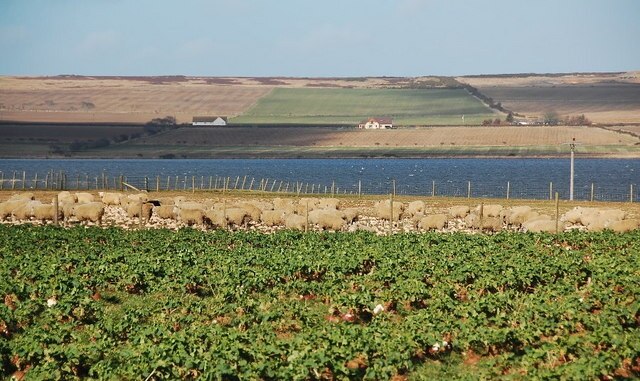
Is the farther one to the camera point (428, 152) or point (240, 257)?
point (428, 152)

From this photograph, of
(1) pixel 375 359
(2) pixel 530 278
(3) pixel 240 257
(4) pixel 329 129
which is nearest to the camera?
(1) pixel 375 359

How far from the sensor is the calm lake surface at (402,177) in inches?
3221

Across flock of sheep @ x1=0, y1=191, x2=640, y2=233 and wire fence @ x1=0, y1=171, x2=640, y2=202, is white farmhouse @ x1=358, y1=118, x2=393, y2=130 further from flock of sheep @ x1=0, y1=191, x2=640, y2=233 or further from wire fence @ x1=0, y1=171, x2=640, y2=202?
flock of sheep @ x1=0, y1=191, x2=640, y2=233

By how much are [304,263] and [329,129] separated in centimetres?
16147

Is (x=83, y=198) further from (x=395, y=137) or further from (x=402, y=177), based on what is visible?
(x=395, y=137)

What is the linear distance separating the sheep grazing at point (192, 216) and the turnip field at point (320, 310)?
1049 centimetres

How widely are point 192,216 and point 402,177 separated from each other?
67295 millimetres

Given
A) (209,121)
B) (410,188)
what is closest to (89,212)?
(410,188)

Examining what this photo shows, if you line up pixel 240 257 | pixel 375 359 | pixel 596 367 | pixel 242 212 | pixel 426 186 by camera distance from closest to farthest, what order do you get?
pixel 596 367, pixel 375 359, pixel 240 257, pixel 242 212, pixel 426 186

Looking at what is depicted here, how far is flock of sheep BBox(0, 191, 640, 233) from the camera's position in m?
41.5

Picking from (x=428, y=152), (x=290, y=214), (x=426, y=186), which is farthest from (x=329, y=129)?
(x=290, y=214)

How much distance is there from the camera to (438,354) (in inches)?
715

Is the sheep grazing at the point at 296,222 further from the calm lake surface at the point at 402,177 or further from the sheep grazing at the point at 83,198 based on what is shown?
the calm lake surface at the point at 402,177

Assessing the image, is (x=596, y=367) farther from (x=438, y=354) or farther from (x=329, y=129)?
(x=329, y=129)
